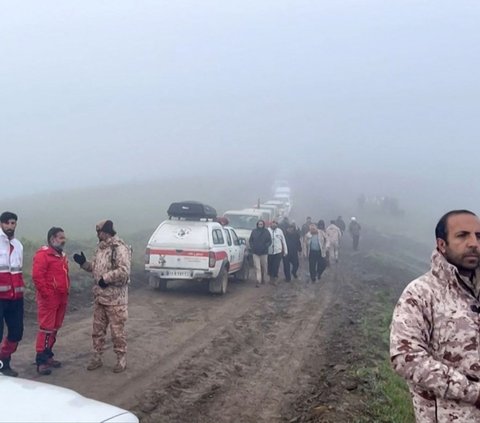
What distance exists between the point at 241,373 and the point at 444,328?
19.7 feet

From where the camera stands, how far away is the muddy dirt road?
7.27 meters

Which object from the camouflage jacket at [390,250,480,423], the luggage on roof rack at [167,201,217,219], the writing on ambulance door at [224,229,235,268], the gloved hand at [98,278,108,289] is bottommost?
the writing on ambulance door at [224,229,235,268]

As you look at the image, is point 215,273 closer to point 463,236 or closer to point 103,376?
point 103,376

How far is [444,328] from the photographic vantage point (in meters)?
3.09

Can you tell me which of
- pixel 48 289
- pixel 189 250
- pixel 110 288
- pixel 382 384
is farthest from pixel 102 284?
pixel 189 250

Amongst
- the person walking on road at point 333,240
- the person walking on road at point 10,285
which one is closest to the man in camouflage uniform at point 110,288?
the person walking on road at point 10,285

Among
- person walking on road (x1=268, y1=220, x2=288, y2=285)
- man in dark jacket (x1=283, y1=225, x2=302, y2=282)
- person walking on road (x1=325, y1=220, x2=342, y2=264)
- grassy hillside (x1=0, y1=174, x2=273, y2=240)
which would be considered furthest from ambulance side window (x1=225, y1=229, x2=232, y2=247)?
grassy hillside (x1=0, y1=174, x2=273, y2=240)

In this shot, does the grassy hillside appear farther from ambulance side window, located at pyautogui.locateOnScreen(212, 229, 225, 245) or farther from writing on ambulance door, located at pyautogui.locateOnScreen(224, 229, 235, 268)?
ambulance side window, located at pyautogui.locateOnScreen(212, 229, 225, 245)

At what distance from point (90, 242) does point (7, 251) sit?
49.4ft

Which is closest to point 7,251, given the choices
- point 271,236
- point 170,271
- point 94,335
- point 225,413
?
point 94,335

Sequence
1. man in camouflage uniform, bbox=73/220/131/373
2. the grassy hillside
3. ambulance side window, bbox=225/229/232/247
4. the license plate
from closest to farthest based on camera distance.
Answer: man in camouflage uniform, bbox=73/220/131/373 → the license plate → ambulance side window, bbox=225/229/232/247 → the grassy hillside

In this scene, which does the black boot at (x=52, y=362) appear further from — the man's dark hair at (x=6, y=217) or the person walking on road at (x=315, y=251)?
the person walking on road at (x=315, y=251)

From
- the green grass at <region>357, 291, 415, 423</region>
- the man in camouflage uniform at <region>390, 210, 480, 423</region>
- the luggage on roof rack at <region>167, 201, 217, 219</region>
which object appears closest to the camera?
the man in camouflage uniform at <region>390, 210, 480, 423</region>

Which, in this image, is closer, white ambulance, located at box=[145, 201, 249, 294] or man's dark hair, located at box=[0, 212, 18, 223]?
man's dark hair, located at box=[0, 212, 18, 223]
